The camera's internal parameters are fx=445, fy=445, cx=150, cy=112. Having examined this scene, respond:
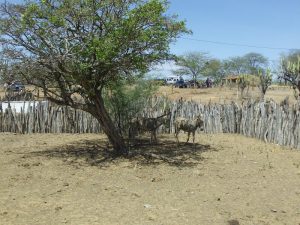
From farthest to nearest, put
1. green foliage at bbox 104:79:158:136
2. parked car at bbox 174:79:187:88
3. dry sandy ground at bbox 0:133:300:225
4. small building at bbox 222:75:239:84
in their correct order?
1. small building at bbox 222:75:239:84
2. parked car at bbox 174:79:187:88
3. green foliage at bbox 104:79:158:136
4. dry sandy ground at bbox 0:133:300:225

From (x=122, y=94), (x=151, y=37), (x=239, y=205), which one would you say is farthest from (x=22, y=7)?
(x=239, y=205)

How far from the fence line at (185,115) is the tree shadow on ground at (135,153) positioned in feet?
6.97

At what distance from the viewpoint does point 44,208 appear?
20.3 ft

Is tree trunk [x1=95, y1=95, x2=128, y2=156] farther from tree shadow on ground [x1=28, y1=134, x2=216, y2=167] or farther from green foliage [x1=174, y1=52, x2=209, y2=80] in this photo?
green foliage [x1=174, y1=52, x2=209, y2=80]

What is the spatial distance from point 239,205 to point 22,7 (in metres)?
5.83

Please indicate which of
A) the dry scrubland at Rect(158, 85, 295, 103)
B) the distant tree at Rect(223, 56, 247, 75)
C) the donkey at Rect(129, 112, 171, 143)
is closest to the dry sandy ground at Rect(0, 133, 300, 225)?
the donkey at Rect(129, 112, 171, 143)

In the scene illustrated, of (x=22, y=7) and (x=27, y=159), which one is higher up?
(x=22, y=7)

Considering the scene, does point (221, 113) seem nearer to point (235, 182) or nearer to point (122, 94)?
point (122, 94)

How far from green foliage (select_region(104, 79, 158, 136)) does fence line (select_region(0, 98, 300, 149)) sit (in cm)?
80

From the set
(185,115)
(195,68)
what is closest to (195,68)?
(195,68)

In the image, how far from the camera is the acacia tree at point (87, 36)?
8430 mm

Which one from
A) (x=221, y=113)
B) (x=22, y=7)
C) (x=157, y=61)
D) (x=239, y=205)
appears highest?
(x=22, y=7)

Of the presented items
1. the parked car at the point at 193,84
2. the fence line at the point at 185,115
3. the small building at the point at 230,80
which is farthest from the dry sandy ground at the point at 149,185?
the small building at the point at 230,80

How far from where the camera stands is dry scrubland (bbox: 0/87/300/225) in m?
6.09
